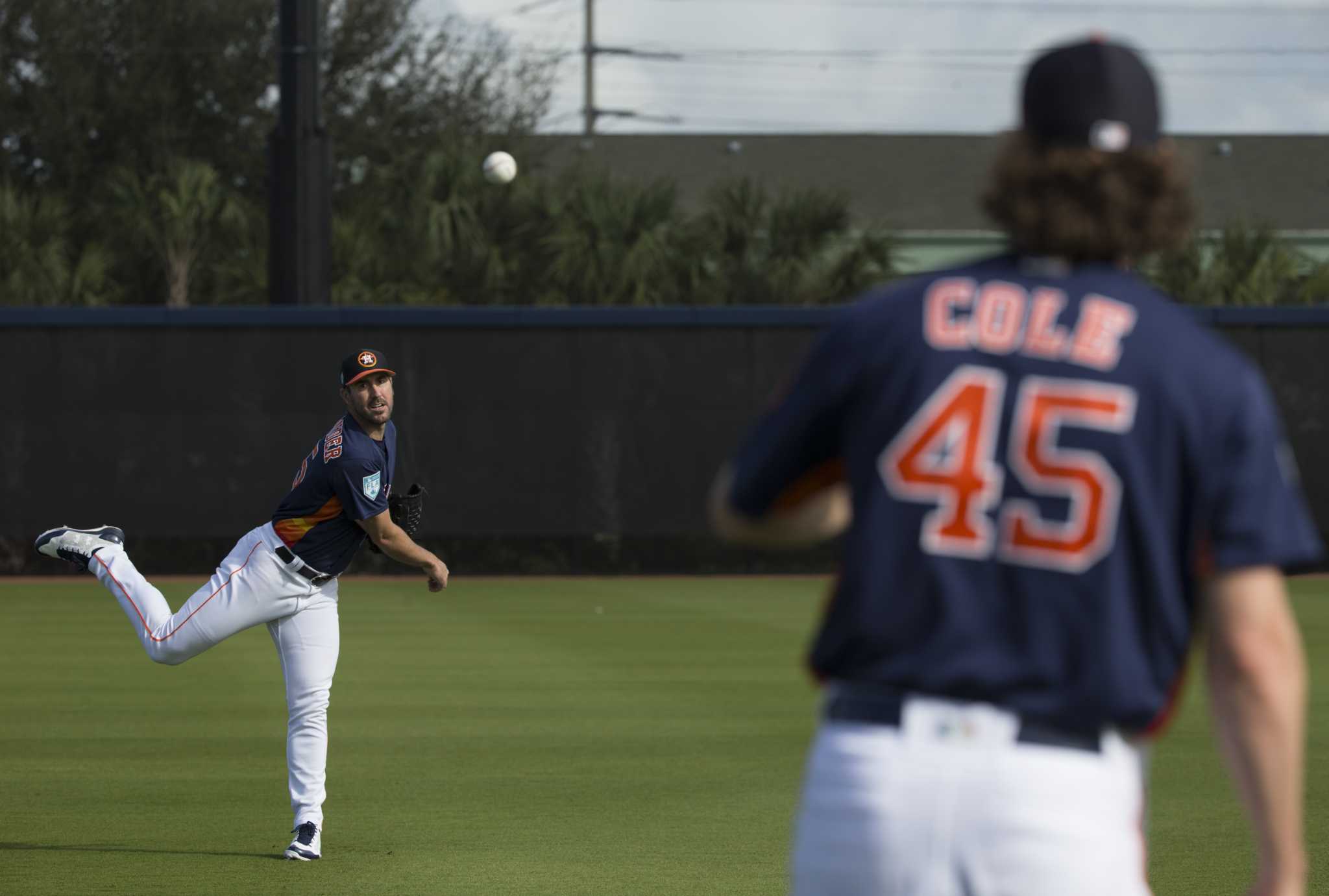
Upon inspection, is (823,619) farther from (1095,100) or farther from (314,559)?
(314,559)

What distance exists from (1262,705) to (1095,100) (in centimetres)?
83

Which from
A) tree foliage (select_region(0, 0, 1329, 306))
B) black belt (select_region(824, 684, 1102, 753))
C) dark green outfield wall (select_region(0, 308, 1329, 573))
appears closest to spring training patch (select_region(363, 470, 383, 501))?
black belt (select_region(824, 684, 1102, 753))

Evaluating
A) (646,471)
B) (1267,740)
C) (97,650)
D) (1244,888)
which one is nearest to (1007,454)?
(1267,740)

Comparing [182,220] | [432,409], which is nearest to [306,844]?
[432,409]

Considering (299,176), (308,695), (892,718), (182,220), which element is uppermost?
(299,176)

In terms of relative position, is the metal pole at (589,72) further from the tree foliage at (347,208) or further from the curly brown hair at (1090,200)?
the curly brown hair at (1090,200)

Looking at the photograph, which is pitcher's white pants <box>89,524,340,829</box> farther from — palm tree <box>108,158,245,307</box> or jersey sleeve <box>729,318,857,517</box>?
palm tree <box>108,158,245,307</box>

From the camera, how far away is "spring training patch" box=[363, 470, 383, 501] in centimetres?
768

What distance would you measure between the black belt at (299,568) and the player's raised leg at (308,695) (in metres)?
0.06

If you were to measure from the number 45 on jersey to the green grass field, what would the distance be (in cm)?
436

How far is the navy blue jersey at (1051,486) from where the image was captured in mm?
2482

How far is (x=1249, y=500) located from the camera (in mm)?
2477

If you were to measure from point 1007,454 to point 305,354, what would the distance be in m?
19.6

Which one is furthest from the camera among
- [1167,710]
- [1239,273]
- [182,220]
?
[182,220]
